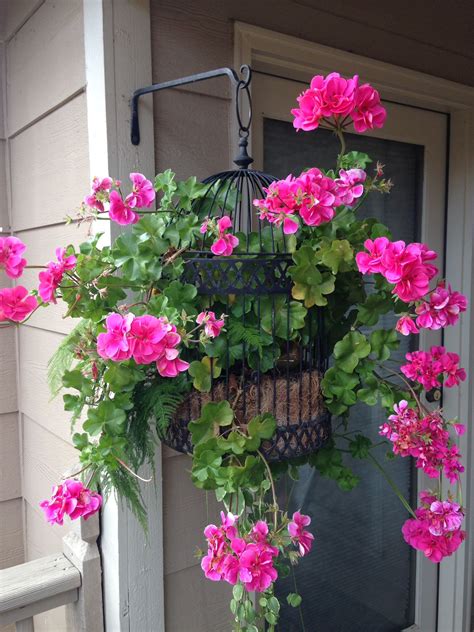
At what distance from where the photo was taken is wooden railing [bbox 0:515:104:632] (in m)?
1.11

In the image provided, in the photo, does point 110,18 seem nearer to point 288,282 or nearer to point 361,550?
point 288,282

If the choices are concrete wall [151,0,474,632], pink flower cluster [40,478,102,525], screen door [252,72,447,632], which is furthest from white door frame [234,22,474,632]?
pink flower cluster [40,478,102,525]

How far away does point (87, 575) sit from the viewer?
1.16 m

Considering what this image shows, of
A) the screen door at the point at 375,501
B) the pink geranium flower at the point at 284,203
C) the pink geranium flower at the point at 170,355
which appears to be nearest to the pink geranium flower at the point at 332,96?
the pink geranium flower at the point at 284,203

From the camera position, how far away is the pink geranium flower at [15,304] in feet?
2.60

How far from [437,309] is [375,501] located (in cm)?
119

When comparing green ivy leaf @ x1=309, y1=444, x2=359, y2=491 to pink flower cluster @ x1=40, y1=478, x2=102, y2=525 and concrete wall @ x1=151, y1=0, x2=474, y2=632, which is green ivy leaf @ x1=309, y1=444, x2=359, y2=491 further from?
pink flower cluster @ x1=40, y1=478, x2=102, y2=525

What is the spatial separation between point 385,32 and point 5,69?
104 cm

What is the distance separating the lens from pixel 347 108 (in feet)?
2.60

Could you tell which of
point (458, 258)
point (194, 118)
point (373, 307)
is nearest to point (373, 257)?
point (373, 307)

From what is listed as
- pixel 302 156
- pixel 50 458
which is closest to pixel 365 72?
pixel 302 156

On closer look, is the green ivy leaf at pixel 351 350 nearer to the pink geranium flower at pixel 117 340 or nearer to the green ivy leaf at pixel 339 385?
the green ivy leaf at pixel 339 385

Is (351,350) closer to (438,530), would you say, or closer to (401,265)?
(401,265)

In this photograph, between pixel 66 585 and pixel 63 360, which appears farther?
pixel 66 585
